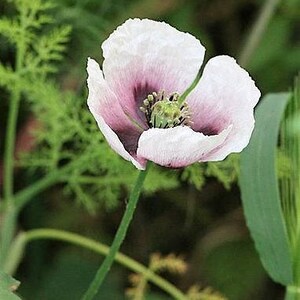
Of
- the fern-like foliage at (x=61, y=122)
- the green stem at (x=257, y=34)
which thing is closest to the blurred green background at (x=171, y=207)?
the green stem at (x=257, y=34)

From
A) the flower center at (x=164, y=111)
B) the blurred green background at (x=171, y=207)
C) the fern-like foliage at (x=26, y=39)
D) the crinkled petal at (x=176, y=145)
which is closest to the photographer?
the crinkled petal at (x=176, y=145)

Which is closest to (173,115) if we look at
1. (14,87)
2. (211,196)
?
(14,87)

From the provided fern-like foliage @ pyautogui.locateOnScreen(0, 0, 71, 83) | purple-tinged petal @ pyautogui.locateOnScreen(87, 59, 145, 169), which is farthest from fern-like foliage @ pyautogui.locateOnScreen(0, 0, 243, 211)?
purple-tinged petal @ pyautogui.locateOnScreen(87, 59, 145, 169)

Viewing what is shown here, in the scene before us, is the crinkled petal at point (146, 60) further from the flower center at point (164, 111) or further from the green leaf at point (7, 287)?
the green leaf at point (7, 287)

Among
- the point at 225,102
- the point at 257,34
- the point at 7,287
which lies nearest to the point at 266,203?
the point at 225,102

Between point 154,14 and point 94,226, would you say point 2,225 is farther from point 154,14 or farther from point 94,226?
point 154,14

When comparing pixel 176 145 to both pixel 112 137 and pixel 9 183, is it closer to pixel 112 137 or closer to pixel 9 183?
pixel 112 137

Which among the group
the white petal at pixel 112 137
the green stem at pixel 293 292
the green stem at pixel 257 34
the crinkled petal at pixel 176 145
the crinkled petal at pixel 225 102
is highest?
the green stem at pixel 257 34
